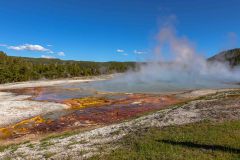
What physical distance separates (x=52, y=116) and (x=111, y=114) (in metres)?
7.92

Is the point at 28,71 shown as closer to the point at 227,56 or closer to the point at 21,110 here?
the point at 21,110

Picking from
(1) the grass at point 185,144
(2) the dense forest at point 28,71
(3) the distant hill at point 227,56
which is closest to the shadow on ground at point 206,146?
(1) the grass at point 185,144

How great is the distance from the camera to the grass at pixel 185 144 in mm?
11805

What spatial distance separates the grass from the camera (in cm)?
1180

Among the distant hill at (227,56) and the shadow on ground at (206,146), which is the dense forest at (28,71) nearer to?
the distant hill at (227,56)

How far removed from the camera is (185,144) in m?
13.5

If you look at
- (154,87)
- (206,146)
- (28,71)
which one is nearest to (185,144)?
(206,146)

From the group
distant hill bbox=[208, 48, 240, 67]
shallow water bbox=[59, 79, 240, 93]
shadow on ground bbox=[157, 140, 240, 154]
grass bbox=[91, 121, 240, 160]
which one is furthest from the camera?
distant hill bbox=[208, 48, 240, 67]

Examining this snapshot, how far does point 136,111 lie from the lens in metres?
34.0

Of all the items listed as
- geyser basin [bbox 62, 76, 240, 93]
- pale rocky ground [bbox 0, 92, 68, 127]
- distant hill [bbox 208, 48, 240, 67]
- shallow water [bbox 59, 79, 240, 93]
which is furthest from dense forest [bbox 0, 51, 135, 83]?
distant hill [bbox 208, 48, 240, 67]

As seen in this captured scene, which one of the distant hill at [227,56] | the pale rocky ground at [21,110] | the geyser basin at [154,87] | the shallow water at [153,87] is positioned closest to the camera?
the pale rocky ground at [21,110]

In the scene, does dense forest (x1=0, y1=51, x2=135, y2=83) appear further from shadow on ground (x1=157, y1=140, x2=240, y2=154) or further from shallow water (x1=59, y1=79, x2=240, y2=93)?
shadow on ground (x1=157, y1=140, x2=240, y2=154)

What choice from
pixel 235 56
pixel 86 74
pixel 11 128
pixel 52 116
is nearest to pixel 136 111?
pixel 52 116

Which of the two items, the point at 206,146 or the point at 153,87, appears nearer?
the point at 206,146
